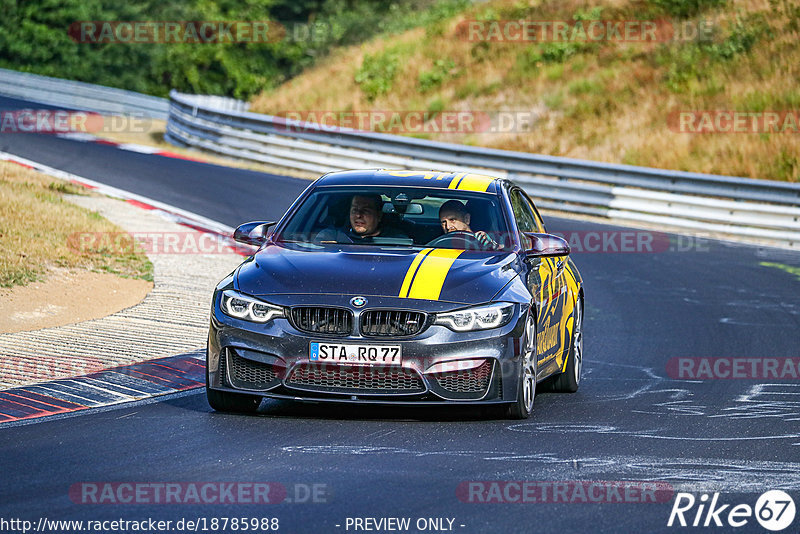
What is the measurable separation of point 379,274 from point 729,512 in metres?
2.91

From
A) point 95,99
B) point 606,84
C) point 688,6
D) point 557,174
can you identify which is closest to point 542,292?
point 557,174

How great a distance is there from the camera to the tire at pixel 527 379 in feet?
27.2

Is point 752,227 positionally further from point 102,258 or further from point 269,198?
point 102,258

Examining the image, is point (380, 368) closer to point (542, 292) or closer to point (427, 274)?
point (427, 274)

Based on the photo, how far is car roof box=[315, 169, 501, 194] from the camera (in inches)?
377

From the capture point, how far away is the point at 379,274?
8258mm

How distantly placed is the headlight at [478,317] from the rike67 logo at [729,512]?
1970mm

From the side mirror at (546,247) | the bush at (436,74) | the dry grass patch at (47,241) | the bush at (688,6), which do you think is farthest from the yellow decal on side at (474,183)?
the bush at (688,6)

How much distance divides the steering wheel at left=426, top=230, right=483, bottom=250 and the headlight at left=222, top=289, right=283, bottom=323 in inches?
60.2

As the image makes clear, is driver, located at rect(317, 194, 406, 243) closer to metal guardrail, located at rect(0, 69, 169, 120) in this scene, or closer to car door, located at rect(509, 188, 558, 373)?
car door, located at rect(509, 188, 558, 373)

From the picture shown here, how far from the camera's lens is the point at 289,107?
134ft

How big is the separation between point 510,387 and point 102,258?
7870 millimetres

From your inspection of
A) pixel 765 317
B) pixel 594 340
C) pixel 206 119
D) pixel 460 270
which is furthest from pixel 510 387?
pixel 206 119

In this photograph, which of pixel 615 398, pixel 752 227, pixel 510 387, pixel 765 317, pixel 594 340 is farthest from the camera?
pixel 752 227
